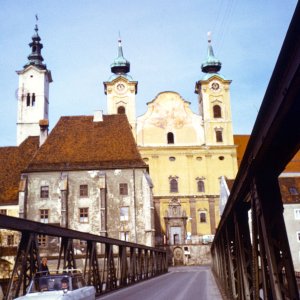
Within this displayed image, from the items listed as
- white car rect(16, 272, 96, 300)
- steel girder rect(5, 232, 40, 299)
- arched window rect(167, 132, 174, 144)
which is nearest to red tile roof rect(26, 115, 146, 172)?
arched window rect(167, 132, 174, 144)

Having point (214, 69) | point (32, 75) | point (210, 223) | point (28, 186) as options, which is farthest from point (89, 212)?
point (214, 69)

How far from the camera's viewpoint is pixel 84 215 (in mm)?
40406

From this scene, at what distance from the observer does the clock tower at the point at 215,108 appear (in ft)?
200

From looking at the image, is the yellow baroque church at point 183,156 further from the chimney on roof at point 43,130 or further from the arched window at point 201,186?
the chimney on roof at point 43,130

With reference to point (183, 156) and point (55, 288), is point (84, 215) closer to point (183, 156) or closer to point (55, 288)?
point (183, 156)

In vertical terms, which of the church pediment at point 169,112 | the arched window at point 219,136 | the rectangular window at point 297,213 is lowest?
the rectangular window at point 297,213

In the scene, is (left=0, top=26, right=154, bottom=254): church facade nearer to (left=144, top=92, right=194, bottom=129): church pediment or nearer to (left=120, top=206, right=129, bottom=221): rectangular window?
(left=120, top=206, right=129, bottom=221): rectangular window

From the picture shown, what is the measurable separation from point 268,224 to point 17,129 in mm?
59761

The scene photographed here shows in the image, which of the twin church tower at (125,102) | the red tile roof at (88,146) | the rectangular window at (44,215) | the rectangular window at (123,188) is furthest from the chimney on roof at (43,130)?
the twin church tower at (125,102)

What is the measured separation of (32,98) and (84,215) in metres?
29.6

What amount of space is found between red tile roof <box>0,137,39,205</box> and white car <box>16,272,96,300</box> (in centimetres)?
3244

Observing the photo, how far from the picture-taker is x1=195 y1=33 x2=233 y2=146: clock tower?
60844mm

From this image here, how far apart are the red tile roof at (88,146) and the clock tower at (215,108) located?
17425 millimetres

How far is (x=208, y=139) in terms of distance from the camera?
60.4 meters
